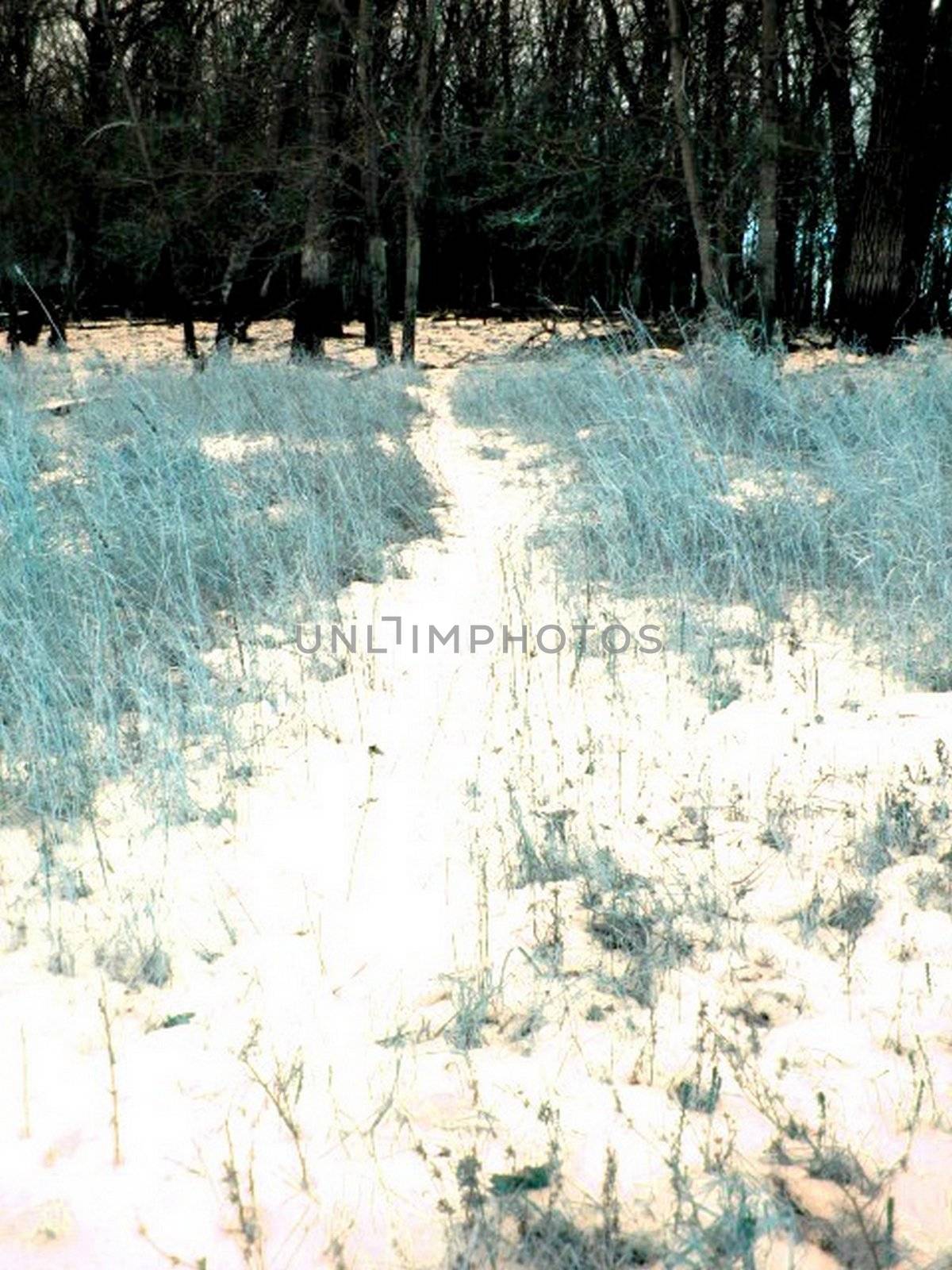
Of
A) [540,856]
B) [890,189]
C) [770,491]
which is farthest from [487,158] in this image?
[540,856]

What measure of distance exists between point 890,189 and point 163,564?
774cm

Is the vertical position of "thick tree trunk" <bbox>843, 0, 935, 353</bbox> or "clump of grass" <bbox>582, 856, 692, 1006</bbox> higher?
"thick tree trunk" <bbox>843, 0, 935, 353</bbox>

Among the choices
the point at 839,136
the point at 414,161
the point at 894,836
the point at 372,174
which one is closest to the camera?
the point at 894,836

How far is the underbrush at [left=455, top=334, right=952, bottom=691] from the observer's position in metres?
4.85

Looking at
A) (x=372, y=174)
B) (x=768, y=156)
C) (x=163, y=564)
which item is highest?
(x=372, y=174)

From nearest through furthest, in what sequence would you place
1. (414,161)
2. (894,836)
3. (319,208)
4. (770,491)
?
1. (894,836)
2. (770,491)
3. (414,161)
4. (319,208)

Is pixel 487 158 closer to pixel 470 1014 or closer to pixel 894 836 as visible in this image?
pixel 894 836

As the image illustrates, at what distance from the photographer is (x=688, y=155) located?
10578 mm

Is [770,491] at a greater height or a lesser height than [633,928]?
greater

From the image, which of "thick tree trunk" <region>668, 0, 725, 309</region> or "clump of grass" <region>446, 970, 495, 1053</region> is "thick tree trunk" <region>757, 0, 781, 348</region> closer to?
"thick tree trunk" <region>668, 0, 725, 309</region>

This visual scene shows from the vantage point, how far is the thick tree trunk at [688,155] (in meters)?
10.4

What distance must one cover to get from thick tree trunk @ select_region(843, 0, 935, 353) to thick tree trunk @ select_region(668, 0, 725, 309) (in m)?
1.23

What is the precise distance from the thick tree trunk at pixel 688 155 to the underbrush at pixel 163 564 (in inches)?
145

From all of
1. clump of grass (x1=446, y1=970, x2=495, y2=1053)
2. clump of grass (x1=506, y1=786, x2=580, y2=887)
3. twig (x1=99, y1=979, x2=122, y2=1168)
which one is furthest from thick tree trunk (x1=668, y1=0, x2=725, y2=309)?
twig (x1=99, y1=979, x2=122, y2=1168)
